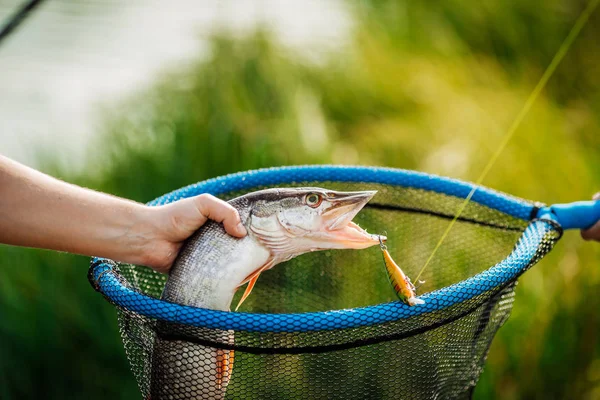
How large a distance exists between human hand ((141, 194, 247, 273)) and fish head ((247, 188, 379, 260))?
0.07m

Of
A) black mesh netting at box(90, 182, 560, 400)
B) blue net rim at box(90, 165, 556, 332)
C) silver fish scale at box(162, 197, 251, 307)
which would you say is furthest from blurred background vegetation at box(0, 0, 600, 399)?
silver fish scale at box(162, 197, 251, 307)

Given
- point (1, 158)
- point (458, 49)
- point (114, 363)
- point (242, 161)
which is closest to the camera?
point (1, 158)

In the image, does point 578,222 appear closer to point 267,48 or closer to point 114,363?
point 114,363

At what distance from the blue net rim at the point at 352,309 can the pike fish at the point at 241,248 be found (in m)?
0.18

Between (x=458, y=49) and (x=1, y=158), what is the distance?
410cm

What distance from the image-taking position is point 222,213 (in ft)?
6.16

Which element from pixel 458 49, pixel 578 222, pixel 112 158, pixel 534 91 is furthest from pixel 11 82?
pixel 578 222

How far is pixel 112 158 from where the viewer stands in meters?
3.93

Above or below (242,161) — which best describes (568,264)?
above

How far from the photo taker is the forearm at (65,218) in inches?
70.7

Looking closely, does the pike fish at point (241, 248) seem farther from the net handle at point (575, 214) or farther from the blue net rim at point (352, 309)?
the net handle at point (575, 214)

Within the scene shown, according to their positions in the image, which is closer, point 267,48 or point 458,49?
point 267,48

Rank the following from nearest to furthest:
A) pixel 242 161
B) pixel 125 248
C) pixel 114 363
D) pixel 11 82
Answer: pixel 125 248 → pixel 114 363 → pixel 242 161 → pixel 11 82

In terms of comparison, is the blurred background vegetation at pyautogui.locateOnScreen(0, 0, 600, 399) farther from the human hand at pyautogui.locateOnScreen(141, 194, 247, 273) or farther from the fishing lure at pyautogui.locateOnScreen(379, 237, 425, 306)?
the fishing lure at pyautogui.locateOnScreen(379, 237, 425, 306)
